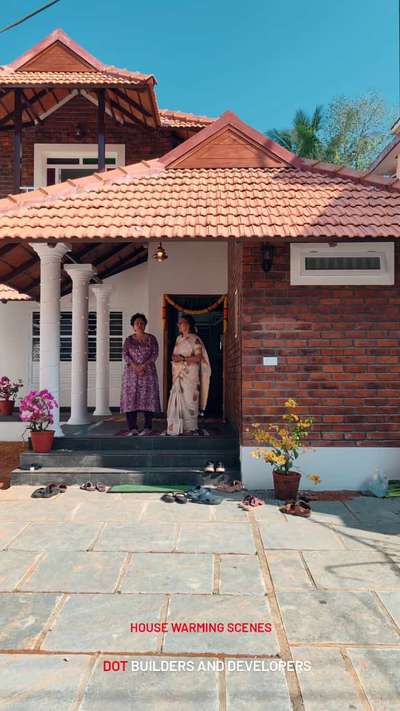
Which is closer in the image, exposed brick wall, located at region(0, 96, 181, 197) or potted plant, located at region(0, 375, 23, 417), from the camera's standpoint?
potted plant, located at region(0, 375, 23, 417)

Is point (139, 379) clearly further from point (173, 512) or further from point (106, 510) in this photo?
point (173, 512)

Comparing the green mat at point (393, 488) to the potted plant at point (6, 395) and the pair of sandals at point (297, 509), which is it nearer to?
the pair of sandals at point (297, 509)

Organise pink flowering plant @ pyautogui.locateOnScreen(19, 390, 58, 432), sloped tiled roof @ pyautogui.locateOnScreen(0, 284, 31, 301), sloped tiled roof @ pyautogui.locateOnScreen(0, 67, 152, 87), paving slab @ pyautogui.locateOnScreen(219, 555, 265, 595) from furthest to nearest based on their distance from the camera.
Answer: sloped tiled roof @ pyautogui.locateOnScreen(0, 284, 31, 301) → sloped tiled roof @ pyautogui.locateOnScreen(0, 67, 152, 87) → pink flowering plant @ pyautogui.locateOnScreen(19, 390, 58, 432) → paving slab @ pyautogui.locateOnScreen(219, 555, 265, 595)

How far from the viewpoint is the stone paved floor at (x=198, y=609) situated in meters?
2.20

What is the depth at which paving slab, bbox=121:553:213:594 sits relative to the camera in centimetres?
322

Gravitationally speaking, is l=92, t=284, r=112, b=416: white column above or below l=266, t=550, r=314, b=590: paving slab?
above

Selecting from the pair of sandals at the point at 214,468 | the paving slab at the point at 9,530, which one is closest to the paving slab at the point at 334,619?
the paving slab at the point at 9,530

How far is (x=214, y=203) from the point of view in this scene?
21.1ft

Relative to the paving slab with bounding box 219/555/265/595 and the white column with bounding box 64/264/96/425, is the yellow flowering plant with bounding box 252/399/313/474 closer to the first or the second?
the paving slab with bounding box 219/555/265/595

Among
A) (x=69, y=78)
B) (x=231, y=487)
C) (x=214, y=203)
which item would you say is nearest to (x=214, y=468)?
(x=231, y=487)

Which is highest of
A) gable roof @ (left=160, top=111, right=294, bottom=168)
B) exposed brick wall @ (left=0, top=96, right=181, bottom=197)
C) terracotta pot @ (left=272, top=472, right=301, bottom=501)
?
exposed brick wall @ (left=0, top=96, right=181, bottom=197)

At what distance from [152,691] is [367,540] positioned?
8.50ft

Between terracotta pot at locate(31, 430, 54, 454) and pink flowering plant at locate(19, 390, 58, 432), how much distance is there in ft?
0.25

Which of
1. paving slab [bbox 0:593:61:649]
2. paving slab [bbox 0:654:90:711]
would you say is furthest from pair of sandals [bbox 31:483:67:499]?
paving slab [bbox 0:654:90:711]
